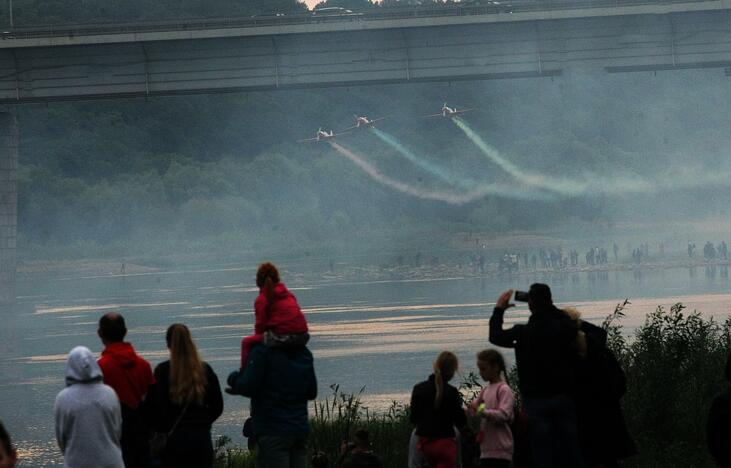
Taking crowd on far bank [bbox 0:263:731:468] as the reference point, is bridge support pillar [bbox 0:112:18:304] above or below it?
above

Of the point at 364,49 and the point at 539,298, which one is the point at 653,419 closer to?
the point at 539,298

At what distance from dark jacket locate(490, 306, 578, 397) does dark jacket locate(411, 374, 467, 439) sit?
20.5 inches

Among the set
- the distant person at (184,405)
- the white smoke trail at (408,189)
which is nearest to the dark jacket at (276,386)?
the distant person at (184,405)

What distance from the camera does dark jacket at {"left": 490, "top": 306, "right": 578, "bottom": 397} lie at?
379 inches

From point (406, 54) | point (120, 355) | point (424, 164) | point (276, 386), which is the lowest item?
point (276, 386)

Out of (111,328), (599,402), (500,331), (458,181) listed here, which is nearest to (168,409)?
(111,328)

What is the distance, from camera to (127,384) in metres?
8.75

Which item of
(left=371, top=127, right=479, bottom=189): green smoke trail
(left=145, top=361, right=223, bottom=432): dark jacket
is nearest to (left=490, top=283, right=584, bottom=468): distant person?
(left=145, top=361, right=223, bottom=432): dark jacket

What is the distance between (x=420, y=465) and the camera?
980 centimetres

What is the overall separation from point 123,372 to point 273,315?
1.04 m

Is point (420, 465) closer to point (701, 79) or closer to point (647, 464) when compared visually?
point (647, 464)

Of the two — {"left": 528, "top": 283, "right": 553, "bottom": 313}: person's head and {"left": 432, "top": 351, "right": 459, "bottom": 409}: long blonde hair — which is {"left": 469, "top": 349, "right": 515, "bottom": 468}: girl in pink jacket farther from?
{"left": 528, "top": 283, "right": 553, "bottom": 313}: person's head

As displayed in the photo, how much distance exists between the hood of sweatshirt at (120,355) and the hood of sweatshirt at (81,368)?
2.20 ft

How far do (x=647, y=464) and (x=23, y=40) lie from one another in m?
29.3
